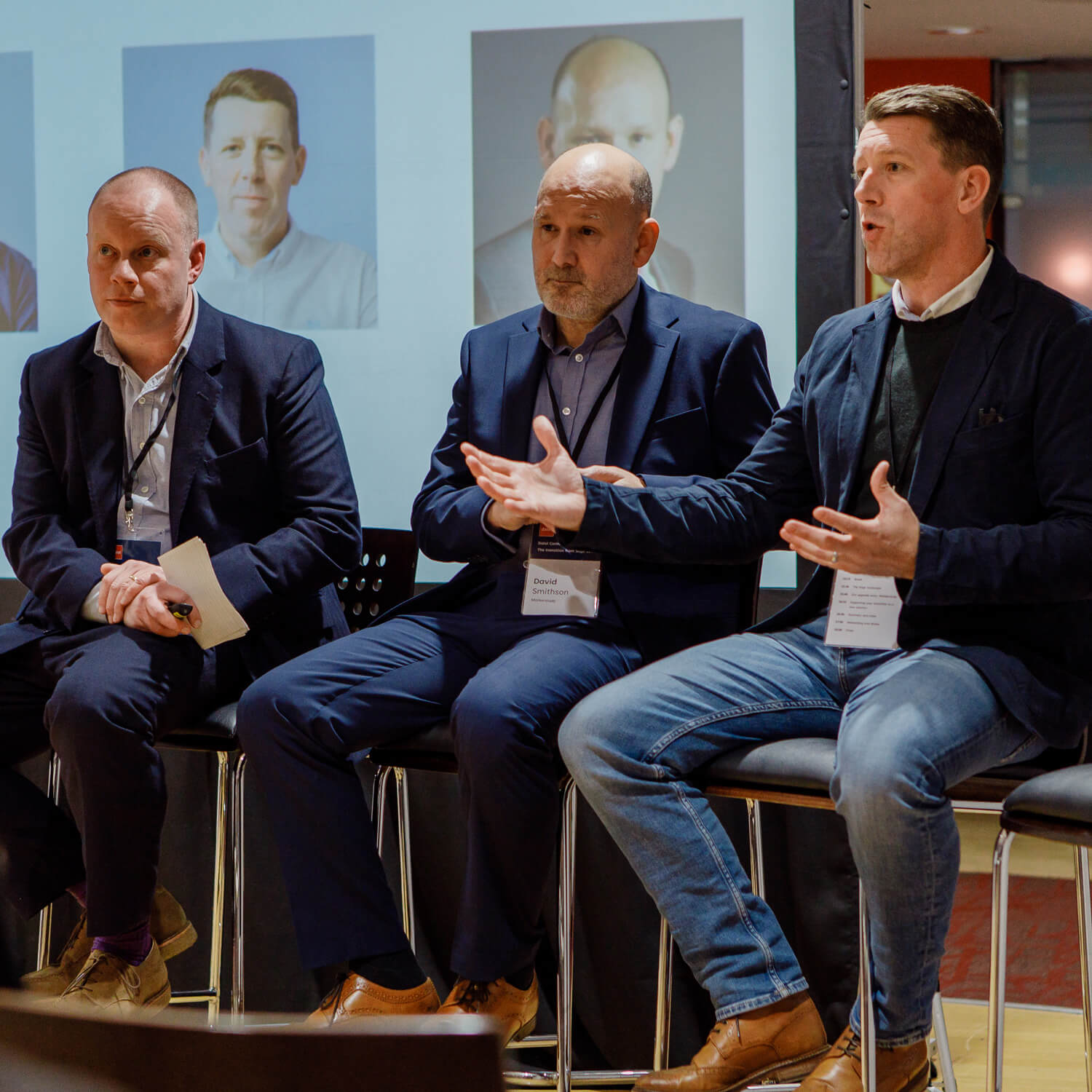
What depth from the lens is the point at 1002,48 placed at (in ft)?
25.6

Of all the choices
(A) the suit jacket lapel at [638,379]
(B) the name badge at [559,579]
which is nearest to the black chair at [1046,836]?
(B) the name badge at [559,579]

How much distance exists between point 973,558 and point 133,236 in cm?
180

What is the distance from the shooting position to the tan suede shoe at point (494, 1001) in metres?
2.19

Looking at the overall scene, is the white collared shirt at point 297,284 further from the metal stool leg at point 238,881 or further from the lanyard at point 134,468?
the metal stool leg at point 238,881

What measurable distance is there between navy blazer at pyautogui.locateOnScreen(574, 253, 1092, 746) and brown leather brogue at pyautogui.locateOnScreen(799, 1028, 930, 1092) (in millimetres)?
505

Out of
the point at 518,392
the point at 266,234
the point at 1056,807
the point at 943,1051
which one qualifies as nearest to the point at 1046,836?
the point at 1056,807

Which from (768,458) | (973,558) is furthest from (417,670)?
(973,558)

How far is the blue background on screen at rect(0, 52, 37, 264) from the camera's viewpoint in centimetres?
332

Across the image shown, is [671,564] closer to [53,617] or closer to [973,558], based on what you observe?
[973,558]

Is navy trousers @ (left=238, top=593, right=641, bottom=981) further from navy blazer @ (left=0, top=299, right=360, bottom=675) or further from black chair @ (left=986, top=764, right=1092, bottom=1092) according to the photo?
black chair @ (left=986, top=764, right=1092, bottom=1092)

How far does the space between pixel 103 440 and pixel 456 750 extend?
3.52 feet

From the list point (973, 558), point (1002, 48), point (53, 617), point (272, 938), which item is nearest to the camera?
point (973, 558)

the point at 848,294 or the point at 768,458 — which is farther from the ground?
the point at 848,294

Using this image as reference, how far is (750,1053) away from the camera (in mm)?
1973
